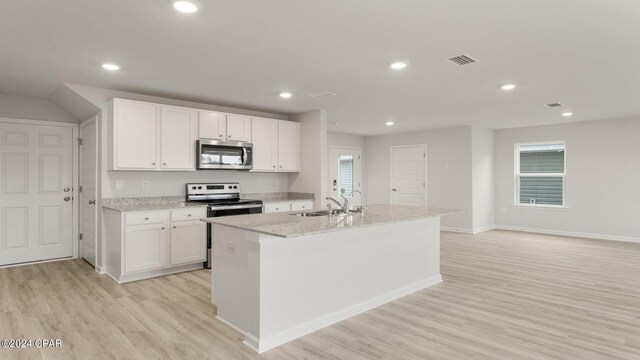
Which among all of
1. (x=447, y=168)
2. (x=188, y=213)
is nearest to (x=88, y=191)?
(x=188, y=213)

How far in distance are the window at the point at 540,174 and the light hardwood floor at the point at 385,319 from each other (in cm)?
290

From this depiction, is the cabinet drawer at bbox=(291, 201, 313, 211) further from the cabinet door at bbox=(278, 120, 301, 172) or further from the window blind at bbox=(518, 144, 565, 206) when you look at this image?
the window blind at bbox=(518, 144, 565, 206)

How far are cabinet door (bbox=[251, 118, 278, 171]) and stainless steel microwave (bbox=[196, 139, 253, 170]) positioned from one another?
0.47 ft

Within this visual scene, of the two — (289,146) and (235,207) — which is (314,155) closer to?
(289,146)

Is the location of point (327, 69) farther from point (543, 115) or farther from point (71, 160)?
point (543, 115)

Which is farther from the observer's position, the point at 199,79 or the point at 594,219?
the point at 594,219

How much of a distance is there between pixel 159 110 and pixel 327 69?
226 centimetres

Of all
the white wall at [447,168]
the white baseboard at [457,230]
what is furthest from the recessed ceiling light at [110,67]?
the white baseboard at [457,230]

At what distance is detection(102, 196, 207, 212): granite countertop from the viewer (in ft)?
14.1

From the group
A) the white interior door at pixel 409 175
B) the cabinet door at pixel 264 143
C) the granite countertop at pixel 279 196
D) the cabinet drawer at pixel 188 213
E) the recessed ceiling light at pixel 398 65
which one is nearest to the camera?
the recessed ceiling light at pixel 398 65

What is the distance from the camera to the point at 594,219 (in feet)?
22.8

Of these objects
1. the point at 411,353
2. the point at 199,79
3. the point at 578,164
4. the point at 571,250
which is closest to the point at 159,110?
the point at 199,79

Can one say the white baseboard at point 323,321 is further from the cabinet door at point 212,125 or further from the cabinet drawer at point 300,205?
the cabinet door at point 212,125

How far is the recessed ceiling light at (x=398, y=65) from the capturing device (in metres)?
3.38
